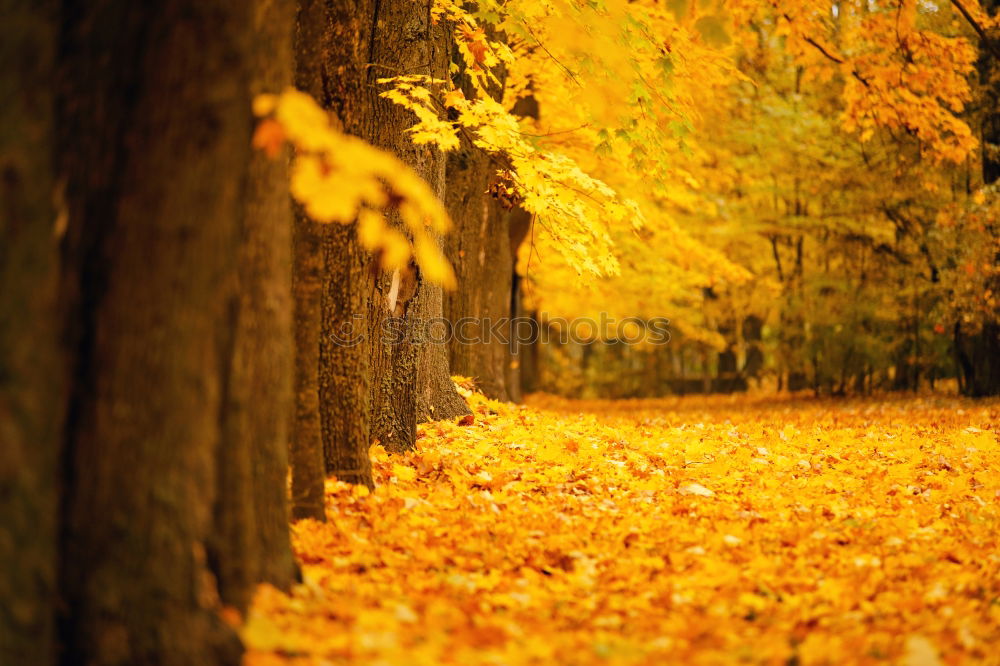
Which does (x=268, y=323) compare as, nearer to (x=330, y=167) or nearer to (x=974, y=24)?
(x=330, y=167)

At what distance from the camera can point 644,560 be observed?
4.95 m

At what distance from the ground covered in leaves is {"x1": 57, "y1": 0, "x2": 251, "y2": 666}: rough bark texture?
0.45m

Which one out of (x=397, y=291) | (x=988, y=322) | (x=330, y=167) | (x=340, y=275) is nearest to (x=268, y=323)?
(x=330, y=167)

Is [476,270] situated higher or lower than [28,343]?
higher

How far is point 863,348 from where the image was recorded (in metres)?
19.7

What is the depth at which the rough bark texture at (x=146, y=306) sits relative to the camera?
9.87 ft

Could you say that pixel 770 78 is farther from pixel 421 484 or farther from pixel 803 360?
pixel 421 484

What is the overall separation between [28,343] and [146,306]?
391 millimetres

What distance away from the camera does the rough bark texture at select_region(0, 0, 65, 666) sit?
285 centimetres

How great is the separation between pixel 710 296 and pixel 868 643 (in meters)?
23.5

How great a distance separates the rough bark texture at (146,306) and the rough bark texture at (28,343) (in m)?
0.10

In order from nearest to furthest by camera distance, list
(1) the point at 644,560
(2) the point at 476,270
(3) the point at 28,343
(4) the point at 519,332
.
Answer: (3) the point at 28,343, (1) the point at 644,560, (2) the point at 476,270, (4) the point at 519,332

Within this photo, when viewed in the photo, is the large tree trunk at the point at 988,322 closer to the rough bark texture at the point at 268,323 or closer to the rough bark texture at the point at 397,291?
the rough bark texture at the point at 397,291

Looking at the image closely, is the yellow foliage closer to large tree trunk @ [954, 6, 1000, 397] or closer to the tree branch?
the tree branch
